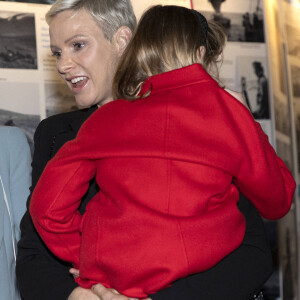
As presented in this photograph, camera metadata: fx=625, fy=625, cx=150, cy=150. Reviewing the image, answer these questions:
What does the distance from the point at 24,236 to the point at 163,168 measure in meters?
0.55

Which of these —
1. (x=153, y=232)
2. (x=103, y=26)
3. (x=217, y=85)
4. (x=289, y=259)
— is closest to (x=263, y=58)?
(x=289, y=259)

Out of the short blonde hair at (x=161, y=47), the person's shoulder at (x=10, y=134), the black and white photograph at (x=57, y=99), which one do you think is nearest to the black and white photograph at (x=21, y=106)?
the black and white photograph at (x=57, y=99)

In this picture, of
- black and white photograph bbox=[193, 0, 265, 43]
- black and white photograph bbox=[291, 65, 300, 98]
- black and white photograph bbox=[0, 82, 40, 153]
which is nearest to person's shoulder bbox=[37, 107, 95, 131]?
black and white photograph bbox=[0, 82, 40, 153]

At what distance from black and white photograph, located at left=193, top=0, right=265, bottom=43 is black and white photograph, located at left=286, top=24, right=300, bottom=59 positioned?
0.63ft

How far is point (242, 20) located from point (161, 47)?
2.16 meters

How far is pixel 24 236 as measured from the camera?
5.83ft

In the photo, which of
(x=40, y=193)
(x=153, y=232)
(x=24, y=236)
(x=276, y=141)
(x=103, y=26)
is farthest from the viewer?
(x=276, y=141)

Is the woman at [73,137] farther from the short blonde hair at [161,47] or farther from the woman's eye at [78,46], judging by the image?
the short blonde hair at [161,47]

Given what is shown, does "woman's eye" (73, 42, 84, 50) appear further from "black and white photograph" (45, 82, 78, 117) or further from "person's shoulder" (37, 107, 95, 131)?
"black and white photograph" (45, 82, 78, 117)

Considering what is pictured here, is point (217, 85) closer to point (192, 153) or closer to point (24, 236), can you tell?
point (192, 153)

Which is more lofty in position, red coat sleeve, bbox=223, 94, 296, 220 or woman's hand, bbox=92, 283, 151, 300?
red coat sleeve, bbox=223, 94, 296, 220

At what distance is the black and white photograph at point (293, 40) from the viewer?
3.73 meters

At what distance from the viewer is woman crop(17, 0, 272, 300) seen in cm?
153

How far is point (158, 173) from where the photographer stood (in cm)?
144
